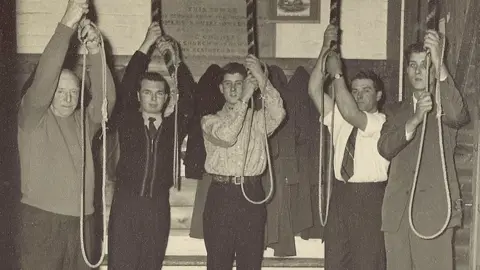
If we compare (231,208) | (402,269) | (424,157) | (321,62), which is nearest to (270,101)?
(321,62)

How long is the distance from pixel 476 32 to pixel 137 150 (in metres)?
2.21

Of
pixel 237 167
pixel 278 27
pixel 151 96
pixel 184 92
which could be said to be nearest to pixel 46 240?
pixel 151 96

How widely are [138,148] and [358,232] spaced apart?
142cm

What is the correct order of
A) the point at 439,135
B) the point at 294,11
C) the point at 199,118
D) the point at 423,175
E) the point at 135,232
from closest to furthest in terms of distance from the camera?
1. the point at 439,135
2. the point at 423,175
3. the point at 135,232
4. the point at 199,118
5. the point at 294,11

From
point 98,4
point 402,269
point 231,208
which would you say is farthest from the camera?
point 98,4

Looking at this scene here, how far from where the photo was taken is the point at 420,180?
3.98 m

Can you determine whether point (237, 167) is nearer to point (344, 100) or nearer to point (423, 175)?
point (344, 100)

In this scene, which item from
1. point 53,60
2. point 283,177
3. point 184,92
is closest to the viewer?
point 53,60

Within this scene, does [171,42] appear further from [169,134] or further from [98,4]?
[98,4]

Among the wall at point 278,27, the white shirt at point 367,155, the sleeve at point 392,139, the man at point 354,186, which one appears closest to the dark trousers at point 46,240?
the man at point 354,186

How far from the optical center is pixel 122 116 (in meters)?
4.37

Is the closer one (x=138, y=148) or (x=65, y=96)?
(x=65, y=96)

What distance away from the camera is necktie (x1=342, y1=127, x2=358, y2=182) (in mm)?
4074

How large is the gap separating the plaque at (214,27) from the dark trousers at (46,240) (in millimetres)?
2032
